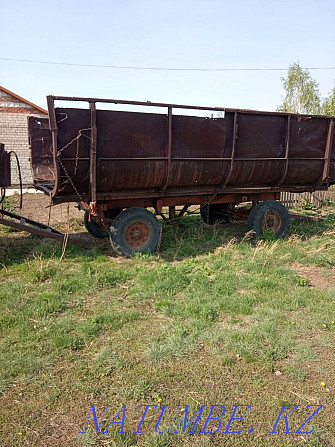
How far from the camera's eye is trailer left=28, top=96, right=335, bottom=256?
5.90 metres

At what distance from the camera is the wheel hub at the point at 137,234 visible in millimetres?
6664

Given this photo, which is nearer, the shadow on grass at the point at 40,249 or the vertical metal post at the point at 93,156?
the vertical metal post at the point at 93,156

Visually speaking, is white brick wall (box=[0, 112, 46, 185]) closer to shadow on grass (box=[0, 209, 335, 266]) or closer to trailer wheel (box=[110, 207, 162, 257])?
shadow on grass (box=[0, 209, 335, 266])

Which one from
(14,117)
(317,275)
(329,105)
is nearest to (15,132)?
(14,117)

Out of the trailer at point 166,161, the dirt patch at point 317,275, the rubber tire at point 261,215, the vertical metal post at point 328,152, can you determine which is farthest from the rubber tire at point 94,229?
the vertical metal post at point 328,152

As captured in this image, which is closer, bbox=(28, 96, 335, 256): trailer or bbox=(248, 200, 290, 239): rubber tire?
bbox=(28, 96, 335, 256): trailer

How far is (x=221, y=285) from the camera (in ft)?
16.9

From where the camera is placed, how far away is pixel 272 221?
805 cm

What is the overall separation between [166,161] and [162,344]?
3602 millimetres

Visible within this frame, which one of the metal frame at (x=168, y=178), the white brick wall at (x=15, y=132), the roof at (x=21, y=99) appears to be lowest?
the metal frame at (x=168, y=178)

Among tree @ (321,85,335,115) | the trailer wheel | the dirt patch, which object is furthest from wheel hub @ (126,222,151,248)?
tree @ (321,85,335,115)

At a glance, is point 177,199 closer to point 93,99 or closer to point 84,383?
point 93,99

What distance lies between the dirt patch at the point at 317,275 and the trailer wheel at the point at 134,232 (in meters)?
2.55

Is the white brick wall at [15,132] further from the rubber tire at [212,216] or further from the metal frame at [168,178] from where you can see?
the metal frame at [168,178]
